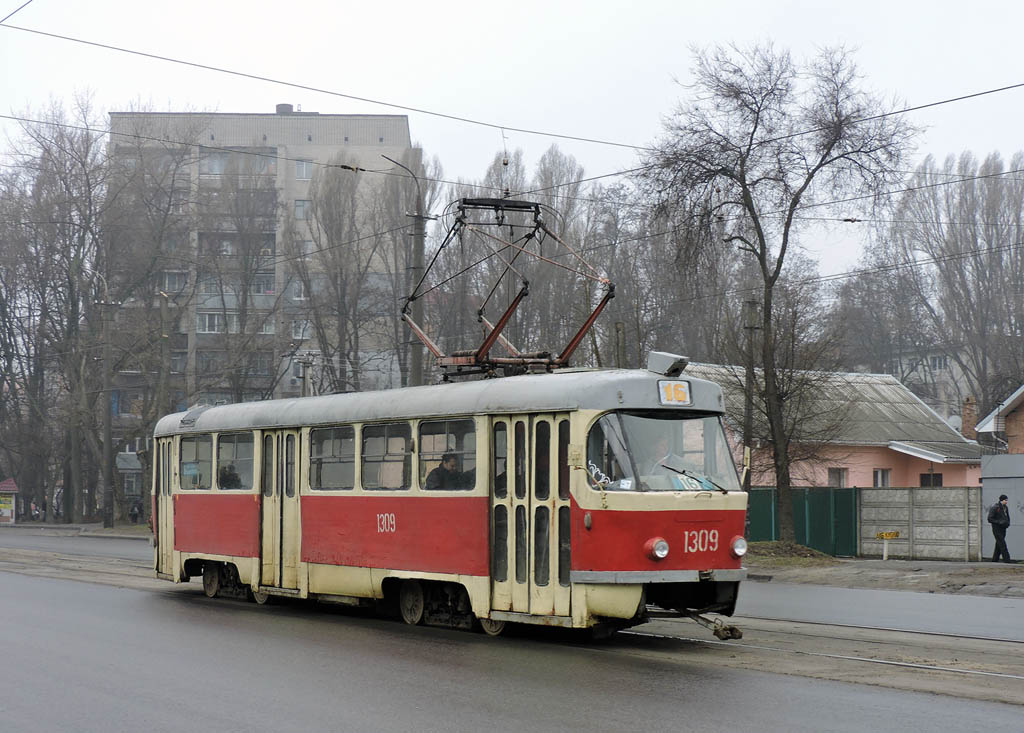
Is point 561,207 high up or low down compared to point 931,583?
up

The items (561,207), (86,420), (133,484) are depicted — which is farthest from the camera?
(133,484)

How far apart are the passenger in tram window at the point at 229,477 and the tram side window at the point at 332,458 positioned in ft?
6.66

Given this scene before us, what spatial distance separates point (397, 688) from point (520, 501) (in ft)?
10.0

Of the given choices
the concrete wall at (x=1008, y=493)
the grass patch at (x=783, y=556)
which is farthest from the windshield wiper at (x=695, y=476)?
the concrete wall at (x=1008, y=493)

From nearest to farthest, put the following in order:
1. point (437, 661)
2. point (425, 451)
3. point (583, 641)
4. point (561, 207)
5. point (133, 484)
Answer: point (437, 661) < point (583, 641) < point (425, 451) < point (561, 207) < point (133, 484)

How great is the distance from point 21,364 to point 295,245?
568 inches

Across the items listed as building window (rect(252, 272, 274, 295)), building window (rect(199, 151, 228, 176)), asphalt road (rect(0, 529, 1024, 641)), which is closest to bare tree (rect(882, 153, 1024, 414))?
building window (rect(252, 272, 274, 295))

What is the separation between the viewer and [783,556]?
27.4 m

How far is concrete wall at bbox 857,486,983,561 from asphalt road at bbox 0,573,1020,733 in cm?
1925

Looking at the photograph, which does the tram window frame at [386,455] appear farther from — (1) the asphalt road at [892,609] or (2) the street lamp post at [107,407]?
(2) the street lamp post at [107,407]

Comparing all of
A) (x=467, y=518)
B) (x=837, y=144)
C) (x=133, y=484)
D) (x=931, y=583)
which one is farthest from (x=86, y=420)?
(x=467, y=518)

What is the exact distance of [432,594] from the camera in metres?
13.7

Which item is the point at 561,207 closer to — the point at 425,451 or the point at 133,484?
the point at 133,484

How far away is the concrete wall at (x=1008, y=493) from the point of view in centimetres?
2817
